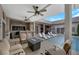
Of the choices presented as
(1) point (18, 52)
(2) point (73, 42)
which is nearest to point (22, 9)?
(1) point (18, 52)

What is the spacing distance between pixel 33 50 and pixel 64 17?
30.2 inches

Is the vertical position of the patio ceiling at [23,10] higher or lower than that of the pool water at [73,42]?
higher

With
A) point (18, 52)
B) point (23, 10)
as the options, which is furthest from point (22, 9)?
point (18, 52)

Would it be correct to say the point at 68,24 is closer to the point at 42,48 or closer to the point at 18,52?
the point at 42,48

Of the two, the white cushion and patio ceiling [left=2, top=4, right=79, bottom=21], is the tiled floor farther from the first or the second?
patio ceiling [left=2, top=4, right=79, bottom=21]

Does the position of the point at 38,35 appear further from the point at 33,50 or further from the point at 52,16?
the point at 52,16

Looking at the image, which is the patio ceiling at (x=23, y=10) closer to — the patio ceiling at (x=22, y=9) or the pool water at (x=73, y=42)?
the patio ceiling at (x=22, y=9)

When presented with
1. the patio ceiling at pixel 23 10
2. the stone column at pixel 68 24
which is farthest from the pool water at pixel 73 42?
the patio ceiling at pixel 23 10

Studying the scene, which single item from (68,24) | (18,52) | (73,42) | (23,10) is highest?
(23,10)

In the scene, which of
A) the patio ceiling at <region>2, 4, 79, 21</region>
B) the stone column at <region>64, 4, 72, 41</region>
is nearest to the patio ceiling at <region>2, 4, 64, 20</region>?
the patio ceiling at <region>2, 4, 79, 21</region>

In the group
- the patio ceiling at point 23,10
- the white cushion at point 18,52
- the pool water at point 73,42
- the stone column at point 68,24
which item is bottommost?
the white cushion at point 18,52

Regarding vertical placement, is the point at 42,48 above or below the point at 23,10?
below

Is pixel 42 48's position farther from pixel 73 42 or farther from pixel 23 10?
pixel 23 10
